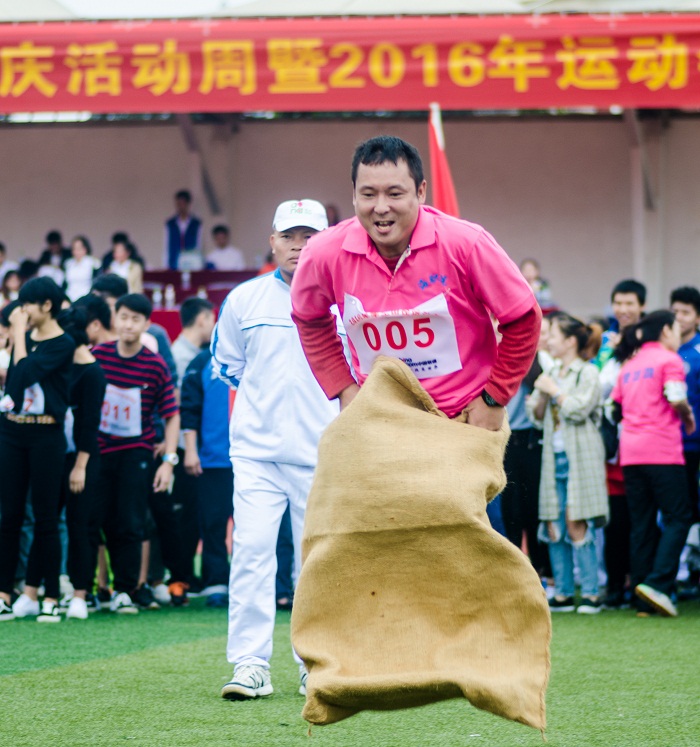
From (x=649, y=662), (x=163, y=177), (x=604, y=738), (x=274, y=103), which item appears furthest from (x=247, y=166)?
(x=604, y=738)

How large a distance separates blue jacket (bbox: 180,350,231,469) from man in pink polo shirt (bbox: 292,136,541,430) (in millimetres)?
4950

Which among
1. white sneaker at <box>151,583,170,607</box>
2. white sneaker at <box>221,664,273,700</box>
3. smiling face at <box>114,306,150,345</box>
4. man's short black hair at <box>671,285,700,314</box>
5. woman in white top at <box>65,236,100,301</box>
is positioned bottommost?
white sneaker at <box>151,583,170,607</box>

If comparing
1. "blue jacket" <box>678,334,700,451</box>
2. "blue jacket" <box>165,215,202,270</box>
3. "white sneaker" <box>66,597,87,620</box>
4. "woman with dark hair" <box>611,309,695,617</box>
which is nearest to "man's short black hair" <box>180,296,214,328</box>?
"white sneaker" <box>66,597,87,620</box>

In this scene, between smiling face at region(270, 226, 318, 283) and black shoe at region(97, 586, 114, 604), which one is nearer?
smiling face at region(270, 226, 318, 283)

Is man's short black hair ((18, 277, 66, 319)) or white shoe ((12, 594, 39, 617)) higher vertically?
man's short black hair ((18, 277, 66, 319))

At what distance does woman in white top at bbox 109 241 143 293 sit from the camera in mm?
15508

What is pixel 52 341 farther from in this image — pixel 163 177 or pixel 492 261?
pixel 163 177

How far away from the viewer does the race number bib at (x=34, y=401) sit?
757 centimetres

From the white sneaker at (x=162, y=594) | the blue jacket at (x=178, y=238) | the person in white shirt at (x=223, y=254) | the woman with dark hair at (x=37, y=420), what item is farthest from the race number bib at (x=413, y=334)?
the blue jacket at (x=178, y=238)

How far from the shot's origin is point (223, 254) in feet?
62.0

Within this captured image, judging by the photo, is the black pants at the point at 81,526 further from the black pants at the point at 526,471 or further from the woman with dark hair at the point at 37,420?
the black pants at the point at 526,471

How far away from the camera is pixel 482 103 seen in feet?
44.5

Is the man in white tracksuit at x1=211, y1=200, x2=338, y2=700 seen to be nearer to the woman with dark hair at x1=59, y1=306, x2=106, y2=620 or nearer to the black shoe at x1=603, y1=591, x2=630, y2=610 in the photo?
the woman with dark hair at x1=59, y1=306, x2=106, y2=620

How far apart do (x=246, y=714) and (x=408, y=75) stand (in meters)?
9.81
